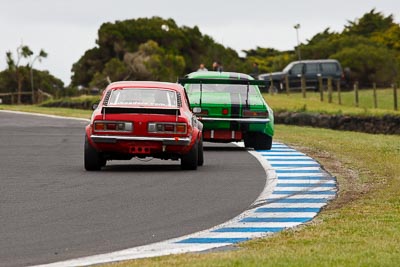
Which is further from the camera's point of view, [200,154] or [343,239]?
[200,154]

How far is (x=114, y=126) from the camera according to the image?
19188 millimetres

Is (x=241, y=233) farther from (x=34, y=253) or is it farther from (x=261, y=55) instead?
(x=261, y=55)

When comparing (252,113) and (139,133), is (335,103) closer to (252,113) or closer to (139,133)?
(252,113)

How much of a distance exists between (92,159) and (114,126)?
722 mm

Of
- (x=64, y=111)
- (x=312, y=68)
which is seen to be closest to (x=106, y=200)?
(x=64, y=111)

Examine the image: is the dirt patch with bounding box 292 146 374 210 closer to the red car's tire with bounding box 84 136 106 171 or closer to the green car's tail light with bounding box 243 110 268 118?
the green car's tail light with bounding box 243 110 268 118

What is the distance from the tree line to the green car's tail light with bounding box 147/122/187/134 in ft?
195

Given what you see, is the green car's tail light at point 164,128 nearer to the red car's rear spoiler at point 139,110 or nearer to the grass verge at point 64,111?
the red car's rear spoiler at point 139,110

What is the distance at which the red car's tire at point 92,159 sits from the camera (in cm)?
1941

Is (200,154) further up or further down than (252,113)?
further down

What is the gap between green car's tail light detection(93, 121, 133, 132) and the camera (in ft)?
62.8

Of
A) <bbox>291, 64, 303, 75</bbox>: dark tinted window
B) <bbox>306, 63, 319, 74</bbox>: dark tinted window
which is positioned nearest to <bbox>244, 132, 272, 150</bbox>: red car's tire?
<bbox>291, 64, 303, 75</bbox>: dark tinted window

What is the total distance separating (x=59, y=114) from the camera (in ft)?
161

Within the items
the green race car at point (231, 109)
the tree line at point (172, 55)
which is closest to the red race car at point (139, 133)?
→ the green race car at point (231, 109)
